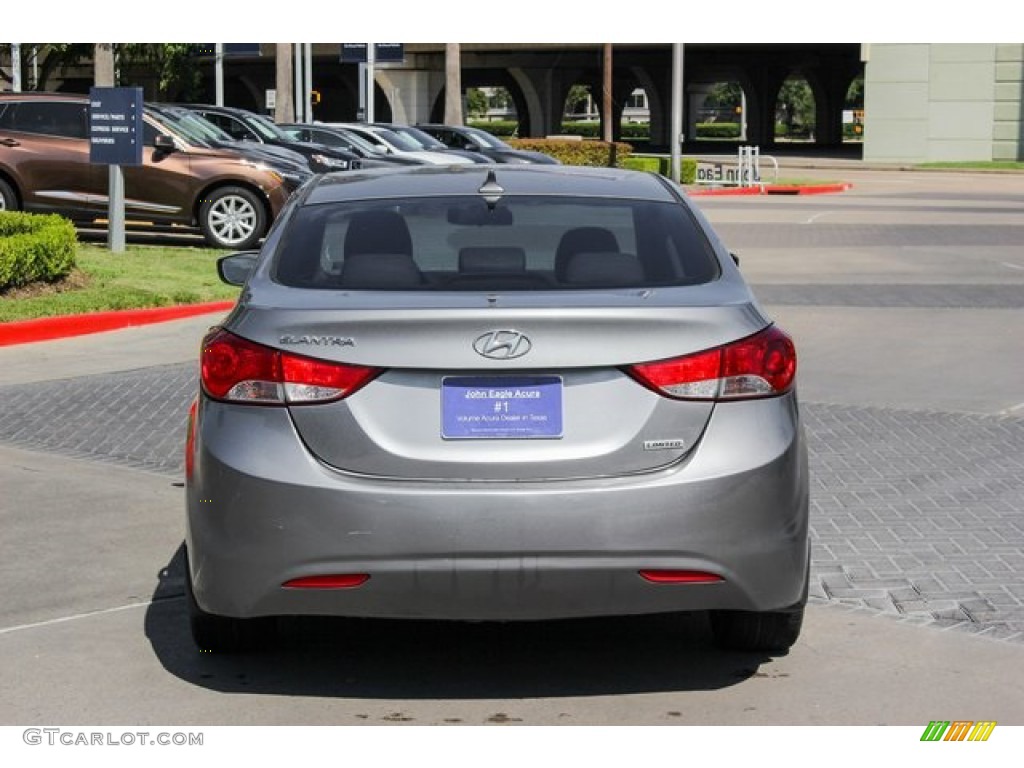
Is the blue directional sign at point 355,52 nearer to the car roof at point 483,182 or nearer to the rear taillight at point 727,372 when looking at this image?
the car roof at point 483,182

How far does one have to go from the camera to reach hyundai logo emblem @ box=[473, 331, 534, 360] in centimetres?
501

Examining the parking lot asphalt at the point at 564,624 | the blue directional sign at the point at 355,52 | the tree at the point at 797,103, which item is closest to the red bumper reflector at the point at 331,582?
the parking lot asphalt at the point at 564,624

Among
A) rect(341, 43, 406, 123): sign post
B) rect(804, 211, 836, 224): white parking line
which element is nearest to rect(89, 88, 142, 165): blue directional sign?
rect(804, 211, 836, 224): white parking line

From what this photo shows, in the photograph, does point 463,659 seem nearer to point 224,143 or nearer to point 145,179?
point 145,179

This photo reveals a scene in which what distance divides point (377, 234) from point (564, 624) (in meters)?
1.50

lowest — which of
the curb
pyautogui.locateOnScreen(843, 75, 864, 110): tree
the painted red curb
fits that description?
the curb

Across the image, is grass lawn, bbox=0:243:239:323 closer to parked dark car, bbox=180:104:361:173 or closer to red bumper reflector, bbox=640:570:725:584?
parked dark car, bbox=180:104:361:173

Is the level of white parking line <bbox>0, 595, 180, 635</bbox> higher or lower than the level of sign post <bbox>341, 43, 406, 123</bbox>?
lower

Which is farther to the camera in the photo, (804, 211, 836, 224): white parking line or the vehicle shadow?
(804, 211, 836, 224): white parking line

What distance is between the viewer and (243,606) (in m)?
5.20

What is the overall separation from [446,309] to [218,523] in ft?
2.91

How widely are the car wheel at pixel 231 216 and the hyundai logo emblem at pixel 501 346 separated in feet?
55.1
